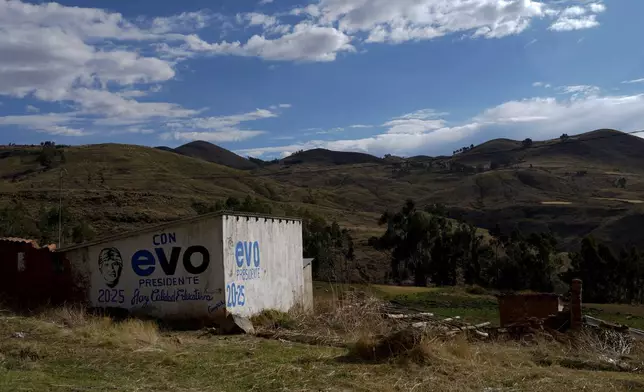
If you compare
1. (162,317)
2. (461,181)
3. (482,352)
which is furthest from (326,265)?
(461,181)

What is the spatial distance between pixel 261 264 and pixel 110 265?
4.47 meters

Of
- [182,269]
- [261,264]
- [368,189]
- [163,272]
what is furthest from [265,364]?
[368,189]

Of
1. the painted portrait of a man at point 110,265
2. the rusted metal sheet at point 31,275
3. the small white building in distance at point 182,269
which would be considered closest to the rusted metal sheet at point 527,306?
the small white building in distance at point 182,269

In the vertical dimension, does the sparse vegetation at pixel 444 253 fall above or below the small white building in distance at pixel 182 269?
below

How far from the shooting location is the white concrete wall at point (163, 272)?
1838 cm

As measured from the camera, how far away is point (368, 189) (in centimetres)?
15825

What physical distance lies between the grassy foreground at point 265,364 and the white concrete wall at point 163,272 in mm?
2295

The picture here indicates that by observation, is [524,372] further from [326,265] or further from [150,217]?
[150,217]

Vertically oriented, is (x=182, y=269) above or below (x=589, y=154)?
below

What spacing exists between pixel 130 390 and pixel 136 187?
81971 millimetres

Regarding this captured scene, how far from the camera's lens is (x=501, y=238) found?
72.7 m

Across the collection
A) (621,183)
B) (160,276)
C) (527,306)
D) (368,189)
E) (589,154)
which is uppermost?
(589,154)

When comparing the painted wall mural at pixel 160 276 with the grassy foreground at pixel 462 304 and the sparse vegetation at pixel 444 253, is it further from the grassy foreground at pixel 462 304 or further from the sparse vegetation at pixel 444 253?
the sparse vegetation at pixel 444 253

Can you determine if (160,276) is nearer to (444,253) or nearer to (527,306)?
(527,306)
